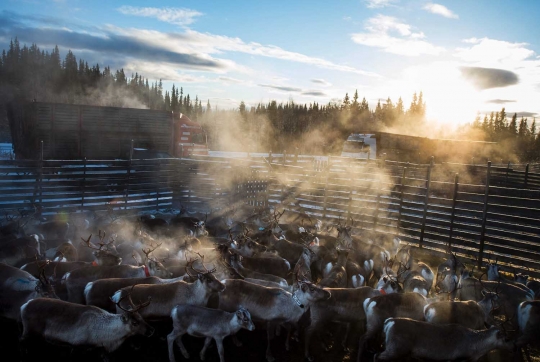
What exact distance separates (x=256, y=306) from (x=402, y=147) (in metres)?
23.2

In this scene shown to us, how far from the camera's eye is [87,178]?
45.0ft

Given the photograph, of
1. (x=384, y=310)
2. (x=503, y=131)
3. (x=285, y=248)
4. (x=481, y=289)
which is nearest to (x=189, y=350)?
(x=384, y=310)

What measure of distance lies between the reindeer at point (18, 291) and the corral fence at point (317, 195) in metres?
7.06

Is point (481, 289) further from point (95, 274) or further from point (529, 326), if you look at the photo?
point (95, 274)

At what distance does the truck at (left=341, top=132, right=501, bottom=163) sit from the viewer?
2705cm

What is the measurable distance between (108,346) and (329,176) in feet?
36.3

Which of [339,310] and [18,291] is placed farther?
[339,310]

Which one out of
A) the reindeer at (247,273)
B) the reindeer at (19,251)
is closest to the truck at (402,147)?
the reindeer at (247,273)

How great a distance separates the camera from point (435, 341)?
5453mm

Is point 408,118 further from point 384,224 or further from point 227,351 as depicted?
point 227,351

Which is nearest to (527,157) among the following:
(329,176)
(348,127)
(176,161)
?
(348,127)

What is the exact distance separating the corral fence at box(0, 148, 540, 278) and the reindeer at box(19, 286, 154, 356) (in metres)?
8.34

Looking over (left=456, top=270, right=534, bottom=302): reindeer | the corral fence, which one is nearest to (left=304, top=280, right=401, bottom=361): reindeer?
(left=456, top=270, right=534, bottom=302): reindeer

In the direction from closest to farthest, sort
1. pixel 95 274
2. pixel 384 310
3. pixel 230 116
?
pixel 384 310
pixel 95 274
pixel 230 116
